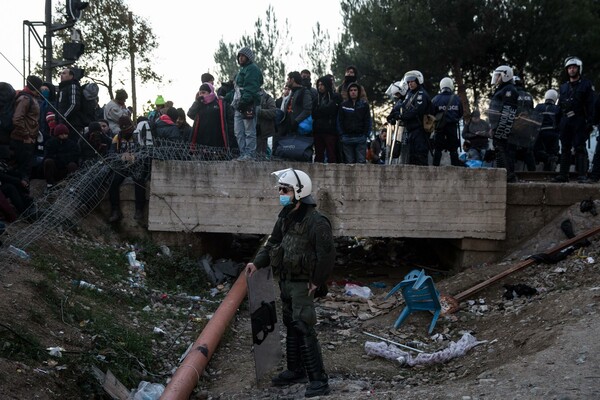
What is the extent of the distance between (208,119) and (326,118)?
69.0 inches

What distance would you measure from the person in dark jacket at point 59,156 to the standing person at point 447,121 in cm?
522

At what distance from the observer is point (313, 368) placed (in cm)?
625

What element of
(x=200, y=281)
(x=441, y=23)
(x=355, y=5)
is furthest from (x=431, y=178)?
(x=355, y=5)

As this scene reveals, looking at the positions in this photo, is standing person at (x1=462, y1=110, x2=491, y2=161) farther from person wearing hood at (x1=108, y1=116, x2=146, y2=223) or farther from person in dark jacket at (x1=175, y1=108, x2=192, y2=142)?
person wearing hood at (x1=108, y1=116, x2=146, y2=223)

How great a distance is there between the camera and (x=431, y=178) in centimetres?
1052

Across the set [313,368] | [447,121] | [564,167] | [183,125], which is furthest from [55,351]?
[564,167]

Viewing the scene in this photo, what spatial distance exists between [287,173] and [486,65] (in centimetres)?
Answer: 1811

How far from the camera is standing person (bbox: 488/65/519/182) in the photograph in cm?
1046

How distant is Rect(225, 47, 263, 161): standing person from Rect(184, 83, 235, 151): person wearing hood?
1.00 ft

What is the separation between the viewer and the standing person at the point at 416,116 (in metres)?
10.8

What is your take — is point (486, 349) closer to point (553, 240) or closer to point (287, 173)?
point (287, 173)

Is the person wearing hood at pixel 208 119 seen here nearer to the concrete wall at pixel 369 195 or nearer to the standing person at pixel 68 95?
the concrete wall at pixel 369 195

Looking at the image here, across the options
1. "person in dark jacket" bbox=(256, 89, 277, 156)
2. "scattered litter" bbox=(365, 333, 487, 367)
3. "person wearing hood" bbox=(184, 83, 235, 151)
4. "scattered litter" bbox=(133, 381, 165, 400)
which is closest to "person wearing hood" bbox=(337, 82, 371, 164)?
"person in dark jacket" bbox=(256, 89, 277, 156)

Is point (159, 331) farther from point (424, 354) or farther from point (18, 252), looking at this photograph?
point (424, 354)
